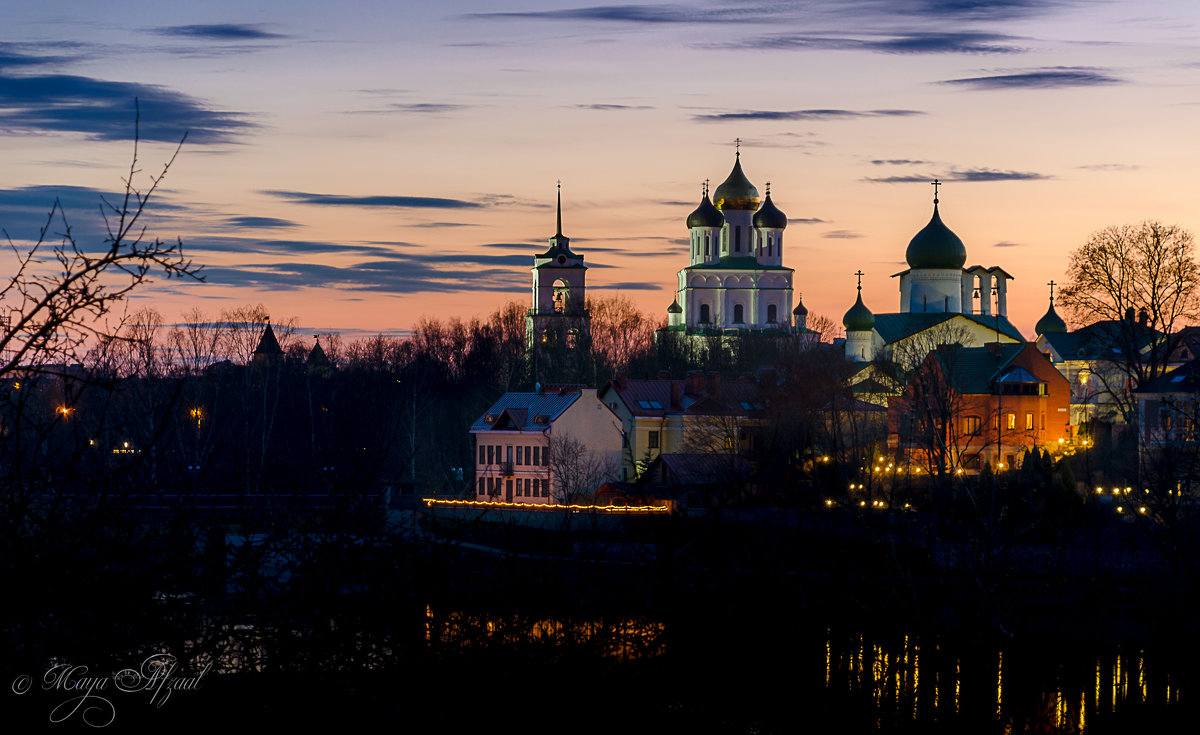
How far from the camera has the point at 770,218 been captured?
86.9 meters

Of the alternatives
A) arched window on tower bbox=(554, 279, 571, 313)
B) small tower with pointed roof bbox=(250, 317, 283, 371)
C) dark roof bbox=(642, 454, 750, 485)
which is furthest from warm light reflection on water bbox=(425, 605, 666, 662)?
arched window on tower bbox=(554, 279, 571, 313)

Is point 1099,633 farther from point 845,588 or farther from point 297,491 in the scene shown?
point 297,491

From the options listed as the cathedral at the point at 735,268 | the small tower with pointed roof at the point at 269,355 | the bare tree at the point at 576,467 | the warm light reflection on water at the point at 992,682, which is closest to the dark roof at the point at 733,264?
the cathedral at the point at 735,268

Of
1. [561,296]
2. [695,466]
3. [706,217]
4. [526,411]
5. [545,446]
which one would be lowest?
[695,466]

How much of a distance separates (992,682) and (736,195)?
69.3 m

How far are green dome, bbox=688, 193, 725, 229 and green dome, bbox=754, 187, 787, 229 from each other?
106 inches

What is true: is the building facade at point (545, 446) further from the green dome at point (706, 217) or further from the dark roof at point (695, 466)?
the green dome at point (706, 217)

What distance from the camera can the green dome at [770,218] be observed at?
86750mm

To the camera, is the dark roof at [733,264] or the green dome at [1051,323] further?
the dark roof at [733,264]

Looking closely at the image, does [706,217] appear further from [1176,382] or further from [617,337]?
[1176,382]

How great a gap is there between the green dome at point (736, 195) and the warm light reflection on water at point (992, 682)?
66986 millimetres

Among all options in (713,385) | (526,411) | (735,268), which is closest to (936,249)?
(735,268)

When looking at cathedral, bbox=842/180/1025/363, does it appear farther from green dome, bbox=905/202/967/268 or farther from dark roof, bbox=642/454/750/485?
dark roof, bbox=642/454/750/485

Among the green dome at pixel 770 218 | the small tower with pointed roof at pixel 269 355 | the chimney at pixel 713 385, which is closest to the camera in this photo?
the chimney at pixel 713 385
